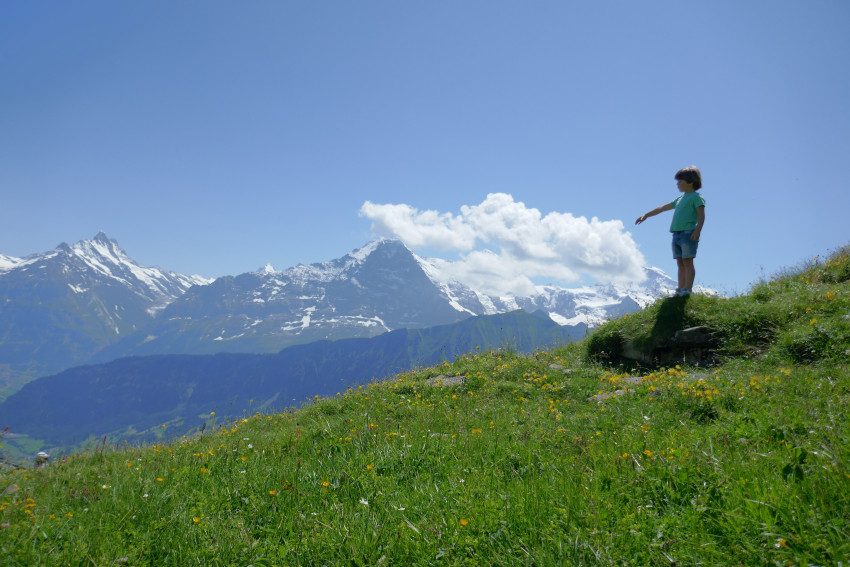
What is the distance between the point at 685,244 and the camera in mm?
11039

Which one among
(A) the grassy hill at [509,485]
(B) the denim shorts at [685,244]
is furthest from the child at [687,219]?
(A) the grassy hill at [509,485]

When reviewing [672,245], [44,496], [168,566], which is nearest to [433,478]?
[168,566]

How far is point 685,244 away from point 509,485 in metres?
9.71

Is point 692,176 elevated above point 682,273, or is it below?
above

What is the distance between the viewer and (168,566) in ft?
11.6

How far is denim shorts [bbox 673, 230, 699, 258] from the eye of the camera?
35.9ft

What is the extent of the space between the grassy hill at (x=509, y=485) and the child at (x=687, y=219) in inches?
125

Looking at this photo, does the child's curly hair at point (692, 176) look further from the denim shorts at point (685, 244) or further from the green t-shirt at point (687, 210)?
the denim shorts at point (685, 244)

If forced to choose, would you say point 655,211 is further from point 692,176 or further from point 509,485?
point 509,485

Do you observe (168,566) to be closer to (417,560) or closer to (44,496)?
(417,560)

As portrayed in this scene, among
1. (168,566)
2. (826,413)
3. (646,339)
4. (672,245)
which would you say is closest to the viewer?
(168,566)

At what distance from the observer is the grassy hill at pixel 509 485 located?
291 centimetres

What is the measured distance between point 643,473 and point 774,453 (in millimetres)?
1078

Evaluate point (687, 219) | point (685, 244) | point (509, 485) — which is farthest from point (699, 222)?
point (509, 485)
